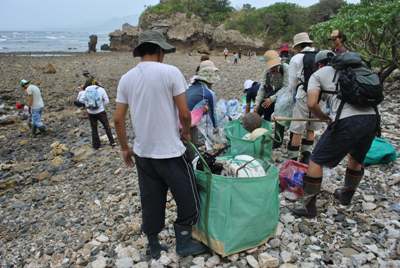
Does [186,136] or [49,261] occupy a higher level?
[186,136]

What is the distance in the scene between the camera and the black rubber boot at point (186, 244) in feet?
11.1

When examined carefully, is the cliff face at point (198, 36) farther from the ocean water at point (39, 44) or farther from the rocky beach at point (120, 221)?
the rocky beach at point (120, 221)

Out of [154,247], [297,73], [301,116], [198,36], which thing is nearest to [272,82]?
[297,73]

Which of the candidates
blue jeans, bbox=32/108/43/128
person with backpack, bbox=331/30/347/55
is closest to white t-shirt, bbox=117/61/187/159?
person with backpack, bbox=331/30/347/55

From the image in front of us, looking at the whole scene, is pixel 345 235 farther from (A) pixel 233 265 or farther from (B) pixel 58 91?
(B) pixel 58 91

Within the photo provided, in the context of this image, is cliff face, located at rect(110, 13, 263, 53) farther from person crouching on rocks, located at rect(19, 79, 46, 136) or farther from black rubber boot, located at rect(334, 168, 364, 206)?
black rubber boot, located at rect(334, 168, 364, 206)

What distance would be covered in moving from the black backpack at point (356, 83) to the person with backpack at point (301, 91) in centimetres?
147

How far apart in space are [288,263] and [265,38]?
56741 millimetres

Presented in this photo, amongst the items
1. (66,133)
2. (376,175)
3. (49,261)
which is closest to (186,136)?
(49,261)

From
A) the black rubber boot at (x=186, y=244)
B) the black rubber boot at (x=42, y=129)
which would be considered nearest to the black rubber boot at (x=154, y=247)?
the black rubber boot at (x=186, y=244)

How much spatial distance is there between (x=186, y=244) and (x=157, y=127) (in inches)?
49.8

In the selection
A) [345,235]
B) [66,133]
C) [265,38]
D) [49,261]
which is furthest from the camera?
[265,38]

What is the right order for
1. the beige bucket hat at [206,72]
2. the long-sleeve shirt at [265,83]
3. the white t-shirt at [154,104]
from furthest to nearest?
1. the long-sleeve shirt at [265,83]
2. the beige bucket hat at [206,72]
3. the white t-shirt at [154,104]

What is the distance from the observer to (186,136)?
3.35m
